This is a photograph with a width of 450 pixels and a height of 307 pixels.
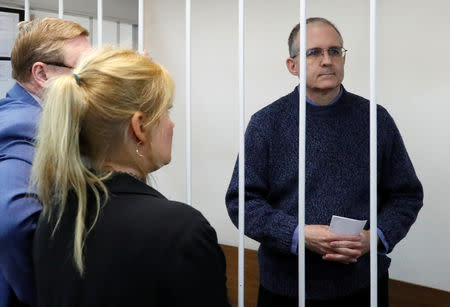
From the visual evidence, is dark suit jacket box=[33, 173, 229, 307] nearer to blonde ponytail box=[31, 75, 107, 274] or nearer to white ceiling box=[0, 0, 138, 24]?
blonde ponytail box=[31, 75, 107, 274]

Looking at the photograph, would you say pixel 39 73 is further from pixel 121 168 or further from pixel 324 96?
pixel 324 96

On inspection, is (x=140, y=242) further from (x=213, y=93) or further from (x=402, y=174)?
(x=213, y=93)

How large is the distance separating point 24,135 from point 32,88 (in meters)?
0.22

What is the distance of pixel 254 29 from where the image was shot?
10.3 feet

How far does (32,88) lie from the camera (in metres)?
1.25

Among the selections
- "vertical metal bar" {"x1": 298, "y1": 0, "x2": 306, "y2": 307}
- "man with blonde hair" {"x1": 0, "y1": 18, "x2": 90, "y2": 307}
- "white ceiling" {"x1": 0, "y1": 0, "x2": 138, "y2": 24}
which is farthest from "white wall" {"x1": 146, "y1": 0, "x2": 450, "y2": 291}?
"man with blonde hair" {"x1": 0, "y1": 18, "x2": 90, "y2": 307}

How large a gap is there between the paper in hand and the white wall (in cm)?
145

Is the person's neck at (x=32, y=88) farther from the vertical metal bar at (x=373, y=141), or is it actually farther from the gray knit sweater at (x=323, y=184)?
the vertical metal bar at (x=373, y=141)

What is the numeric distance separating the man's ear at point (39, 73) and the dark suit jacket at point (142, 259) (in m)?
0.54

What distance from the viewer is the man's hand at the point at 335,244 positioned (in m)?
1.31

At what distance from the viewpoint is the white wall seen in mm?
2545

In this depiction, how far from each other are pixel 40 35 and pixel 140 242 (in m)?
0.72

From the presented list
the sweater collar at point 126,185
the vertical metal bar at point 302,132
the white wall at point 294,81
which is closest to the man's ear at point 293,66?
the vertical metal bar at point 302,132

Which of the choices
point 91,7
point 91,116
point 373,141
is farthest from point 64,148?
point 91,7
